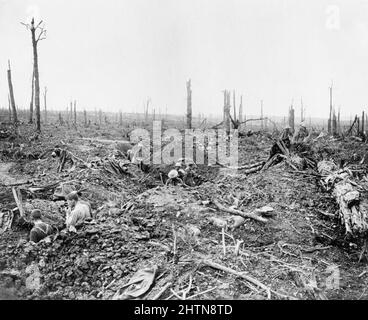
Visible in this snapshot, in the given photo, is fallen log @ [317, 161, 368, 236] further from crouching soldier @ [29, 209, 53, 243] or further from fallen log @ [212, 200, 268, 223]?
crouching soldier @ [29, 209, 53, 243]

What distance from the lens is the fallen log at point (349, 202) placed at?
17.3 ft

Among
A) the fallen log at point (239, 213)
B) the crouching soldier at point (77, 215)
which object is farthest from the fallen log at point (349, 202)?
the crouching soldier at point (77, 215)

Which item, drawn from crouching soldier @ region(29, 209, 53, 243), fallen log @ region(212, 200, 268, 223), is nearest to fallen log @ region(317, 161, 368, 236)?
fallen log @ region(212, 200, 268, 223)

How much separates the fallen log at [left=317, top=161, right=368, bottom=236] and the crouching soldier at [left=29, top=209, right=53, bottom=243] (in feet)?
16.6

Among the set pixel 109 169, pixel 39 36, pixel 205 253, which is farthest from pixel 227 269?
pixel 39 36

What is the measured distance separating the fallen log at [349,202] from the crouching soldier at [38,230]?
505cm

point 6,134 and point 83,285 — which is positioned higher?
point 6,134

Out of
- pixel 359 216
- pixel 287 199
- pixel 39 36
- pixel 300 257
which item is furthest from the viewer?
pixel 39 36

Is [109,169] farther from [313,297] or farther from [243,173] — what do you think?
[313,297]

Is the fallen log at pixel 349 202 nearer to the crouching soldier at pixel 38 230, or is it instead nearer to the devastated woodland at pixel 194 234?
the devastated woodland at pixel 194 234

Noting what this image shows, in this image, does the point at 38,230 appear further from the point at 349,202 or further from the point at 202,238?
the point at 349,202
